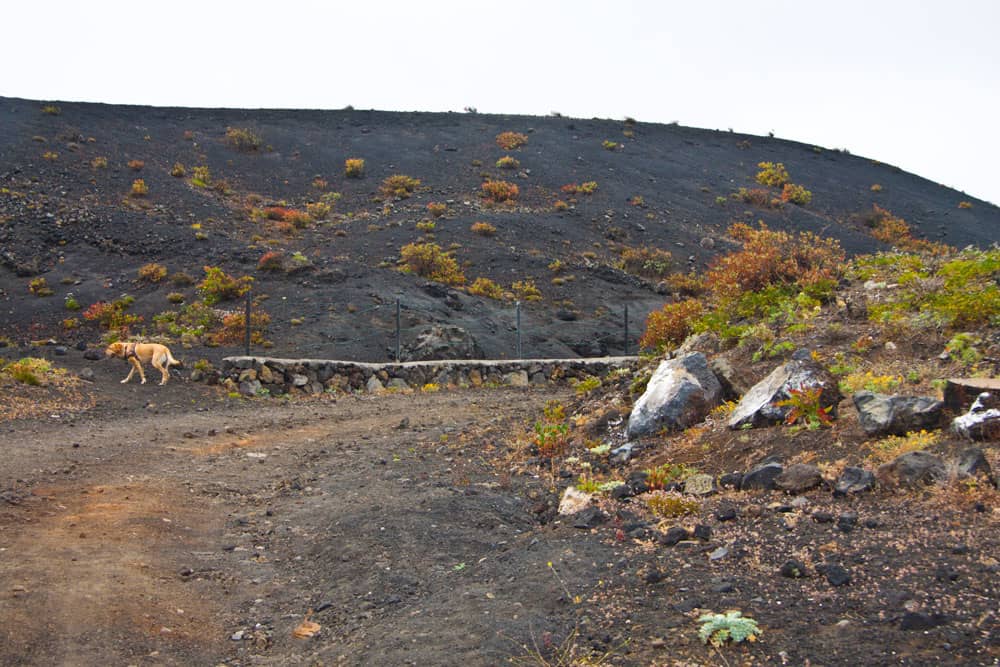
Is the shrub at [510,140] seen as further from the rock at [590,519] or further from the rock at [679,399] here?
the rock at [590,519]

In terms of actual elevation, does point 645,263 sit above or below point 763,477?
above

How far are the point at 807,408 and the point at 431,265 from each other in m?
21.0

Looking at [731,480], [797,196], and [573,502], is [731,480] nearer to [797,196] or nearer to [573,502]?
[573,502]

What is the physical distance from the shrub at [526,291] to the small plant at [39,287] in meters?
14.9

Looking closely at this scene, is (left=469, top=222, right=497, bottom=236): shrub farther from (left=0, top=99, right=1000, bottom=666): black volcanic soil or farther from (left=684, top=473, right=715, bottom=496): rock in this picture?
(left=684, top=473, right=715, bottom=496): rock

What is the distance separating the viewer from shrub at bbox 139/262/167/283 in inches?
941

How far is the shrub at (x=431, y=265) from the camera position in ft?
87.0

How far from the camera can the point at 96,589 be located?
4.80 metres

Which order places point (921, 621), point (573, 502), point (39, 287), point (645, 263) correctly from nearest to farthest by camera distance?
point (921, 621)
point (573, 502)
point (39, 287)
point (645, 263)

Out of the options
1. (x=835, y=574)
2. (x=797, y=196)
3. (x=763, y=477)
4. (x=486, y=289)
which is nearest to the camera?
(x=835, y=574)

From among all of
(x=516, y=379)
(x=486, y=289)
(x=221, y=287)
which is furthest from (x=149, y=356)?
(x=486, y=289)

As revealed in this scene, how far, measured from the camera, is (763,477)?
561 centimetres

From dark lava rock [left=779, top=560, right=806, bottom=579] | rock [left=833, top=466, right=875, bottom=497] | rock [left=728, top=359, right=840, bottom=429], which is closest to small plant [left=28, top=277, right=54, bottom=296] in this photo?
rock [left=728, top=359, right=840, bottom=429]

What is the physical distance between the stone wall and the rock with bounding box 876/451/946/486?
984cm
